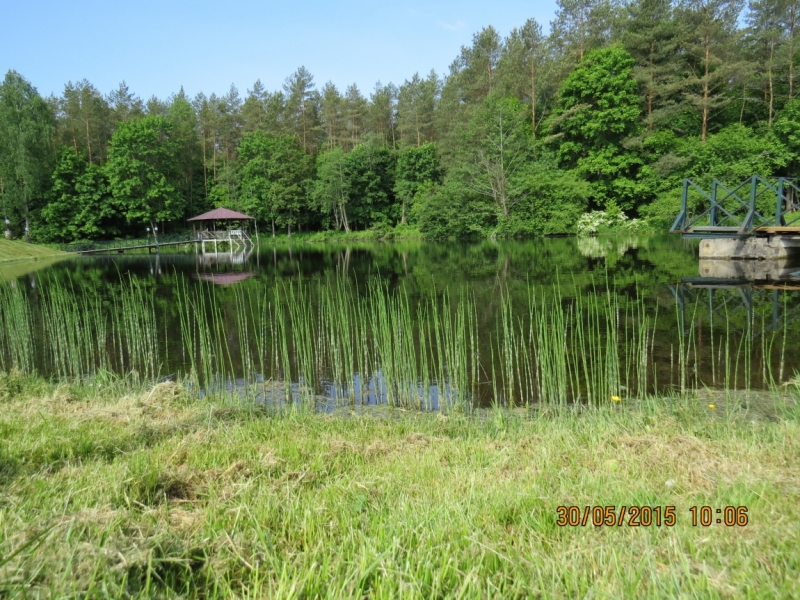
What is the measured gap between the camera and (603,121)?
1217 inches

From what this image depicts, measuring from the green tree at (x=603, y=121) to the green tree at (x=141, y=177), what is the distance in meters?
29.8

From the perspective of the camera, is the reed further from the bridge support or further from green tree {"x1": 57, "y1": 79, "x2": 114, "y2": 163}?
green tree {"x1": 57, "y1": 79, "x2": 114, "y2": 163}

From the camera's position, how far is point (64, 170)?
37.7 m

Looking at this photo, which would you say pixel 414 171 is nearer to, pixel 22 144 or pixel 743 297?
pixel 22 144

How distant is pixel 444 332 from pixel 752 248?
37.0 feet

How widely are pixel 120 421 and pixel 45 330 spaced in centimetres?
607

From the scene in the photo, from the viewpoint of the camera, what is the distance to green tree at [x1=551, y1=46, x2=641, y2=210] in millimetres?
30438

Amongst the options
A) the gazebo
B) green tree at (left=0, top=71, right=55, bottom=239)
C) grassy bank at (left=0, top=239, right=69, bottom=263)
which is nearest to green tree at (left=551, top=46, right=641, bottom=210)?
the gazebo

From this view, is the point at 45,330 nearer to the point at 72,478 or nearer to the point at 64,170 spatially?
the point at 72,478

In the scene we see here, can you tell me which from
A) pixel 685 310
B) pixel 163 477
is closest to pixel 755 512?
pixel 163 477

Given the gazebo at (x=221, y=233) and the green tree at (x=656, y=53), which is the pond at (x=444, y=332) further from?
the gazebo at (x=221, y=233)

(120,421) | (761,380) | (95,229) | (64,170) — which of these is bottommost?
(761,380)

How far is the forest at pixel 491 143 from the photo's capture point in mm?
29266
